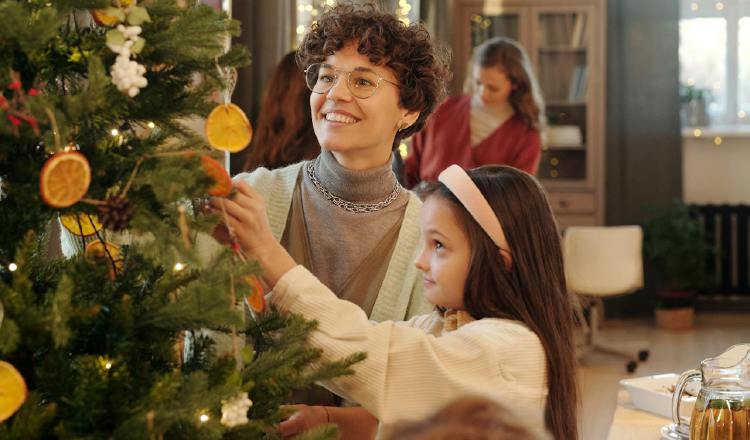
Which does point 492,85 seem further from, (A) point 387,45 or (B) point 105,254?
(B) point 105,254

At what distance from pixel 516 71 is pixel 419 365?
3314mm

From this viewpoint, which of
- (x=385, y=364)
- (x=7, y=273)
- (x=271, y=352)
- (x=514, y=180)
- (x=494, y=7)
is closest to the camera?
(x=7, y=273)

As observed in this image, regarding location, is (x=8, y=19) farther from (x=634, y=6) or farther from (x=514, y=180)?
(x=634, y=6)

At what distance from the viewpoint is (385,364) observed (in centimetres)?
151

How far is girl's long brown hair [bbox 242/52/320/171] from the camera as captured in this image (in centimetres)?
291

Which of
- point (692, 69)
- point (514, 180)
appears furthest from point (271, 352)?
point (692, 69)

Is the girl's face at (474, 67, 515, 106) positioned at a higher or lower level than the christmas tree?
higher

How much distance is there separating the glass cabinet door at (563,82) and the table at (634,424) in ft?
17.3

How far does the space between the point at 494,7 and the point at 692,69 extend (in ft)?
4.99

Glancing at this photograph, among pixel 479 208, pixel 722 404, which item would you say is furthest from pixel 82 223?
pixel 722 404

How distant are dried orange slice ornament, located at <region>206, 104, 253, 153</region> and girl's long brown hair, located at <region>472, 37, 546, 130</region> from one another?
3566 millimetres

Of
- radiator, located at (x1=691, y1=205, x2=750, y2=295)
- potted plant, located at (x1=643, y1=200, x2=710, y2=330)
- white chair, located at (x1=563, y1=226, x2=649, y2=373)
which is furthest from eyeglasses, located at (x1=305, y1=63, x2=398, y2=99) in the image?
radiator, located at (x1=691, y1=205, x2=750, y2=295)

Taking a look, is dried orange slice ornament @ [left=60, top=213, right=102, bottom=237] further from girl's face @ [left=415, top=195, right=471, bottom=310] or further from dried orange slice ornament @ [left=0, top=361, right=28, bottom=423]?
girl's face @ [left=415, top=195, right=471, bottom=310]

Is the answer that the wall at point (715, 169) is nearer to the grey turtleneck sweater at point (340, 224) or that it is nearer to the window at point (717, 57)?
the window at point (717, 57)
